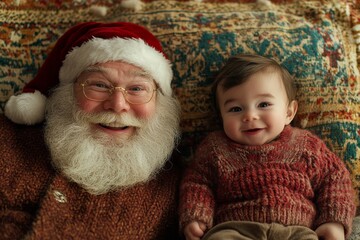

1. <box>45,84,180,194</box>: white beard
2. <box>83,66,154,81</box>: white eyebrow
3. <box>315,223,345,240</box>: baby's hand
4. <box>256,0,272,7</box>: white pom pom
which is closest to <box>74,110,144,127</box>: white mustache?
<box>45,84,180,194</box>: white beard

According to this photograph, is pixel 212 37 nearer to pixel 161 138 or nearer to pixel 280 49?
pixel 280 49

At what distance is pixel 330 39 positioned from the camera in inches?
74.8

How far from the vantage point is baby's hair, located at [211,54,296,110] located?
161 centimetres

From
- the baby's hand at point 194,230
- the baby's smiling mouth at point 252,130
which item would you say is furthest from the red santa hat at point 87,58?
the baby's hand at point 194,230

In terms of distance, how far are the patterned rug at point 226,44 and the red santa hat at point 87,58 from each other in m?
0.15

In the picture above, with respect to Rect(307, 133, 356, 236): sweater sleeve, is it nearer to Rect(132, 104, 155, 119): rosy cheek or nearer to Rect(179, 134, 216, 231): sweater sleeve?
Rect(179, 134, 216, 231): sweater sleeve

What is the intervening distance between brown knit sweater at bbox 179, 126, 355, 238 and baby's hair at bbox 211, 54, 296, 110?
20cm

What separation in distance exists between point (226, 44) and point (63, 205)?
920 millimetres

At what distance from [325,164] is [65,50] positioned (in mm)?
1068

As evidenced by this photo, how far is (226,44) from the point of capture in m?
1.87

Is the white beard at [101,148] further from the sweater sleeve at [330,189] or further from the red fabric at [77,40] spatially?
the sweater sleeve at [330,189]

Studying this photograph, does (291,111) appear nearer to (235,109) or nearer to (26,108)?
(235,109)

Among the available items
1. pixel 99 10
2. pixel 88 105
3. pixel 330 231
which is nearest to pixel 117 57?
pixel 88 105

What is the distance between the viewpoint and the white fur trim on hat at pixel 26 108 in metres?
1.68
